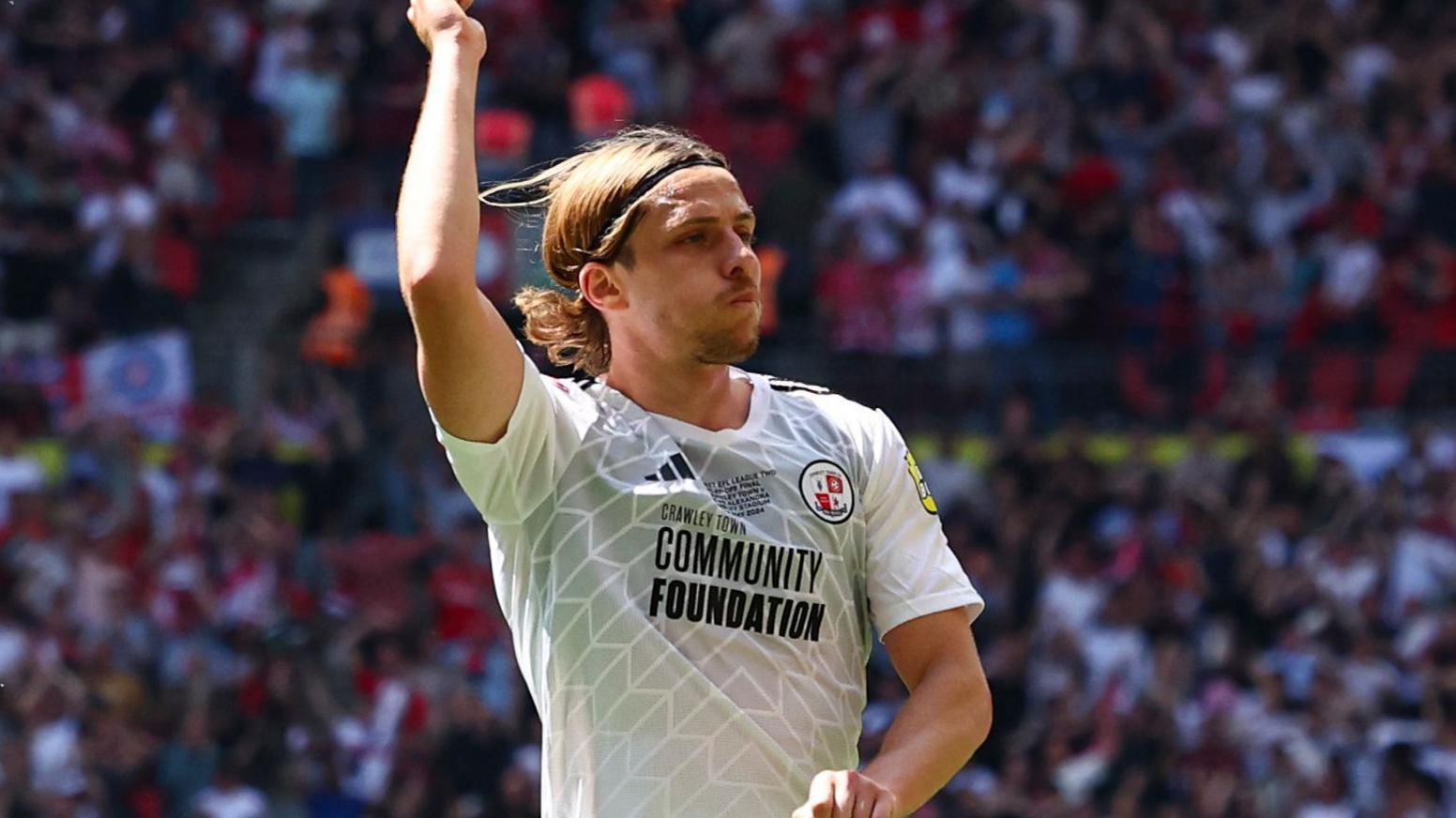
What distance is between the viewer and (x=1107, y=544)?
533 inches

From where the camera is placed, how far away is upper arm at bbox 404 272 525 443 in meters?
3.19

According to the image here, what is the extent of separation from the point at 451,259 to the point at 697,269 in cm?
53

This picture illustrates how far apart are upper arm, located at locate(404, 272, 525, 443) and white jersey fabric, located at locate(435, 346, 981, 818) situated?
0.15 ft

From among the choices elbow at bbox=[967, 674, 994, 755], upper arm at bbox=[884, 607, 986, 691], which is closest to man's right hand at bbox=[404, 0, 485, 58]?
upper arm at bbox=[884, 607, 986, 691]

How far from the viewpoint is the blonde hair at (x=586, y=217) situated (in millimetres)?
3665

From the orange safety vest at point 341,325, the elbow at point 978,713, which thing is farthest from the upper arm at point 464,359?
the orange safety vest at point 341,325

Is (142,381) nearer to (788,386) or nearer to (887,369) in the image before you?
(887,369)

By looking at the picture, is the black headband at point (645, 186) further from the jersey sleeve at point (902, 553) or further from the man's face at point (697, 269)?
the jersey sleeve at point (902, 553)

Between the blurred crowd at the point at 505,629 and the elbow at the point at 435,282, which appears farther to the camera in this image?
Result: the blurred crowd at the point at 505,629

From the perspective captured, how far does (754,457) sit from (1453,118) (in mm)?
14105

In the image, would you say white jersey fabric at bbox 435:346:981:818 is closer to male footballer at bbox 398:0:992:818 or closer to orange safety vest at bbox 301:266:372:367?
male footballer at bbox 398:0:992:818

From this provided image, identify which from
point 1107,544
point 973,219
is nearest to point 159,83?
point 973,219

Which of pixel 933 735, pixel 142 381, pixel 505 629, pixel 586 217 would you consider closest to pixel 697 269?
pixel 586 217

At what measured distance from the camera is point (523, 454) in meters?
3.46
